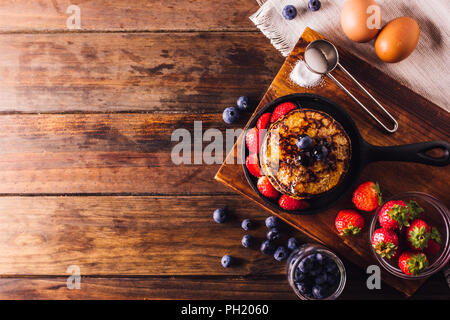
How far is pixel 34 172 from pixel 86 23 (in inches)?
23.0

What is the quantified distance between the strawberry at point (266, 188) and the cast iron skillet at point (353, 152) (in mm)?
19

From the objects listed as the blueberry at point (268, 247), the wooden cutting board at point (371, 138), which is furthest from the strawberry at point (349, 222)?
the blueberry at point (268, 247)

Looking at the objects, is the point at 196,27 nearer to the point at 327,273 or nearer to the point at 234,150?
the point at 234,150

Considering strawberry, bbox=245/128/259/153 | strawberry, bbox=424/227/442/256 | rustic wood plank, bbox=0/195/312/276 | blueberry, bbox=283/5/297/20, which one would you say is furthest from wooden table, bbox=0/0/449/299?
strawberry, bbox=424/227/442/256

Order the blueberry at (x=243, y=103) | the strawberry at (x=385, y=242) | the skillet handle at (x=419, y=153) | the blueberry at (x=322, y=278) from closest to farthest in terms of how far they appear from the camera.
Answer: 1. the skillet handle at (x=419, y=153)
2. the strawberry at (x=385, y=242)
3. the blueberry at (x=322, y=278)
4. the blueberry at (x=243, y=103)

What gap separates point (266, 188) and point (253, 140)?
0.14m

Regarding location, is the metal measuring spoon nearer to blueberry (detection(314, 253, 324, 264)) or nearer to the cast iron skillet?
the cast iron skillet

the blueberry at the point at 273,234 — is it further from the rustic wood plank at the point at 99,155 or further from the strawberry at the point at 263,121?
the strawberry at the point at 263,121

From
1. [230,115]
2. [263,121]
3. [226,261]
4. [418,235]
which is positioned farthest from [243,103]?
[418,235]

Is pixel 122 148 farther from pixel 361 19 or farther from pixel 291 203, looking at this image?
pixel 361 19

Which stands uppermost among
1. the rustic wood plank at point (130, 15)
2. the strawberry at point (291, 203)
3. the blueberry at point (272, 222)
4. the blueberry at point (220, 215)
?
the rustic wood plank at point (130, 15)

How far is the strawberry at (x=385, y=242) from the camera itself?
3.05ft

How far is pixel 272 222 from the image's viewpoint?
3.73 feet
